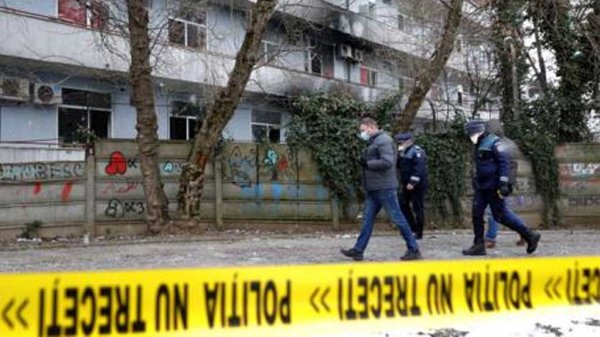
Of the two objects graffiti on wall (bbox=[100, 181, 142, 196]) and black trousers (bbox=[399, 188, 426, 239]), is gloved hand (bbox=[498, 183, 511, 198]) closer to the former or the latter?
black trousers (bbox=[399, 188, 426, 239])

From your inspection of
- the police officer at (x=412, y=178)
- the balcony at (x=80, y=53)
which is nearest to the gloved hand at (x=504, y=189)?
the police officer at (x=412, y=178)

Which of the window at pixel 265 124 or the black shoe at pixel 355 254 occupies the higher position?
the window at pixel 265 124

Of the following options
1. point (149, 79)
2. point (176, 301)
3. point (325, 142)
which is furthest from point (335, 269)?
point (325, 142)

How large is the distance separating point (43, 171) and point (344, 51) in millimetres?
19822

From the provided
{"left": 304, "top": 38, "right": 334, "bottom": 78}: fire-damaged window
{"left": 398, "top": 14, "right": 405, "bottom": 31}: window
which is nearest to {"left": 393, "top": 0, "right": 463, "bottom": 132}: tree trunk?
{"left": 398, "top": 14, "right": 405, "bottom": 31}: window

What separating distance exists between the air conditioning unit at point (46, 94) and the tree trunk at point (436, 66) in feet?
32.5

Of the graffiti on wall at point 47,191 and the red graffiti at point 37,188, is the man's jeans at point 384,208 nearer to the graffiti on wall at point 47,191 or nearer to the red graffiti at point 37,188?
the graffiti on wall at point 47,191

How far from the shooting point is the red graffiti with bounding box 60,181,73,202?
13414 millimetres

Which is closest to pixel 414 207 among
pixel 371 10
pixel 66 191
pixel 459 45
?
pixel 66 191

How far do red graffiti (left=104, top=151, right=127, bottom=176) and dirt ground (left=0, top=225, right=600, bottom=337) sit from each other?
1489 mm

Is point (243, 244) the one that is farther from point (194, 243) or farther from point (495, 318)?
point (495, 318)

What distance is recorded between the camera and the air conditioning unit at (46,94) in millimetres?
18719

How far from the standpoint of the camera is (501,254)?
30.4 ft

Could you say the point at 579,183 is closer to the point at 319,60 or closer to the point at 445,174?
the point at 445,174
